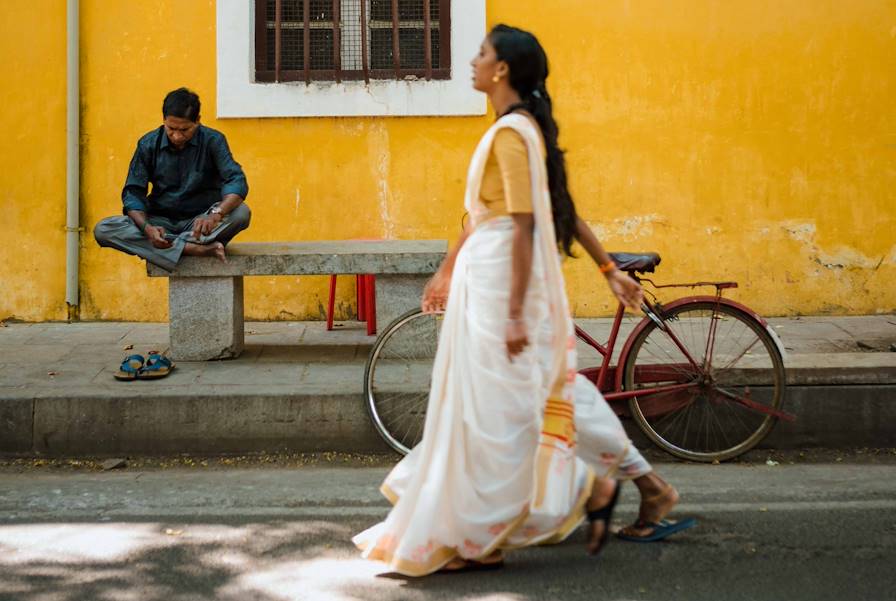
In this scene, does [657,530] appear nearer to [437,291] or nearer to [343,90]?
[437,291]

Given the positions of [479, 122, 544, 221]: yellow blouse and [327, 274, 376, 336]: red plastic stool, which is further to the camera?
[327, 274, 376, 336]: red plastic stool

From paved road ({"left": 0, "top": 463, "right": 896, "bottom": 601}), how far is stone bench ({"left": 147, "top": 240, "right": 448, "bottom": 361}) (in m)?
1.27

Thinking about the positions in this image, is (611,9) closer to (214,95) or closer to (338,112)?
(338,112)

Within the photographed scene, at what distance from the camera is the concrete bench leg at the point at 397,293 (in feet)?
21.9

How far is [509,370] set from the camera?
13.1 ft

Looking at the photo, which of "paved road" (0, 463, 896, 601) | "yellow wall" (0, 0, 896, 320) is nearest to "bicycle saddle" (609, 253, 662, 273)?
"paved road" (0, 463, 896, 601)

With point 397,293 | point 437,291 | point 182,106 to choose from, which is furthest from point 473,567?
point 182,106

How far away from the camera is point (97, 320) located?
833 cm

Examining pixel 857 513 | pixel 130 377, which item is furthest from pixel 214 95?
pixel 857 513

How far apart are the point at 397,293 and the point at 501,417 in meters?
2.76

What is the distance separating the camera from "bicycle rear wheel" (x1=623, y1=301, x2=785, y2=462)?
5656 mm

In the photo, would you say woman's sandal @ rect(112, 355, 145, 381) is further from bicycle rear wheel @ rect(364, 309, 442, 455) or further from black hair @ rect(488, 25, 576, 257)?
black hair @ rect(488, 25, 576, 257)

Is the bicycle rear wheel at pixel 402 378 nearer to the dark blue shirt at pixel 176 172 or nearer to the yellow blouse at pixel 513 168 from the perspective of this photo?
the dark blue shirt at pixel 176 172

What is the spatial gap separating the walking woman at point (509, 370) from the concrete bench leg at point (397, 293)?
2.56 metres
